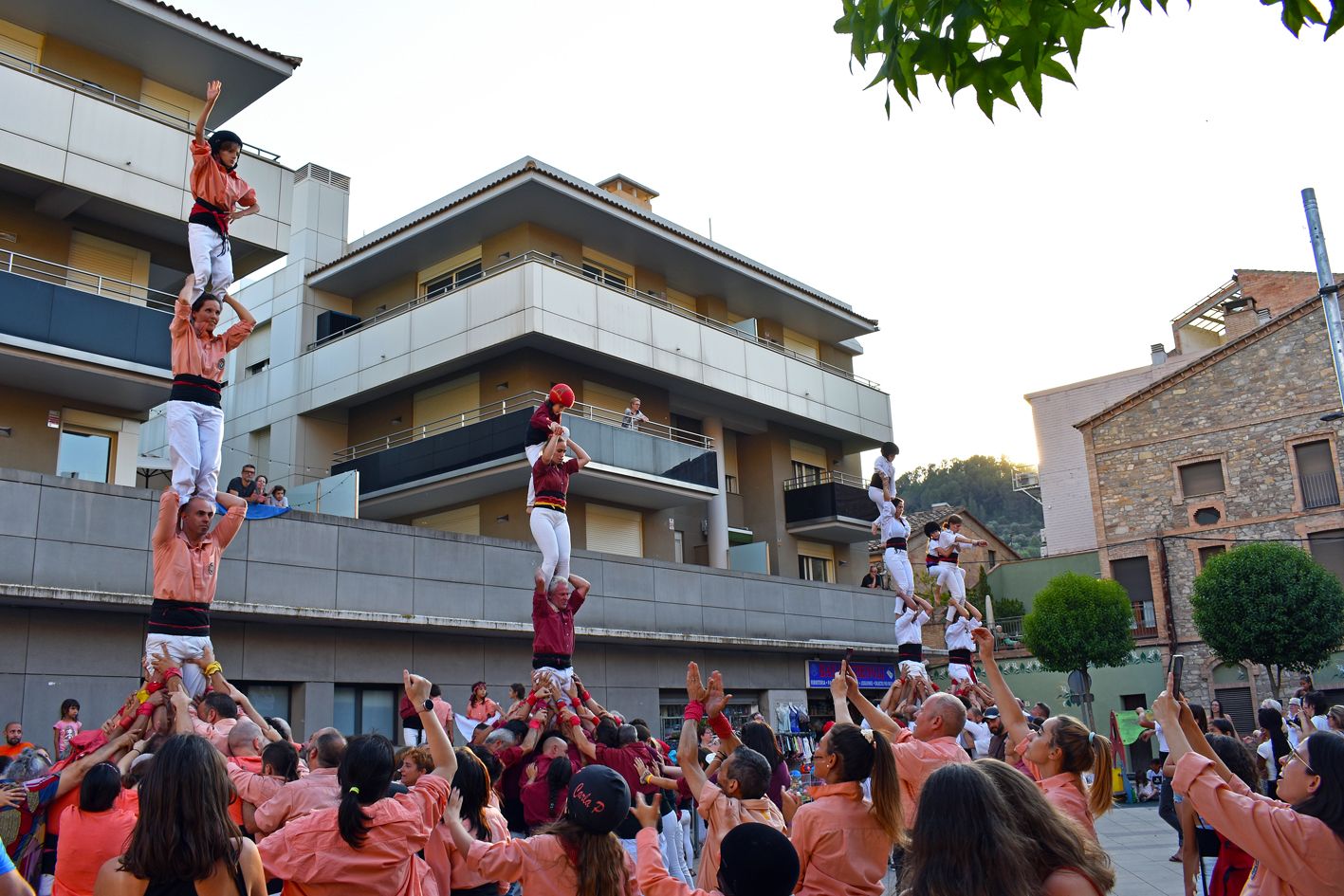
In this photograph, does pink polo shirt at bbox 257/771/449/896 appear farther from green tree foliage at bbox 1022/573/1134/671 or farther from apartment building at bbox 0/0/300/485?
green tree foliage at bbox 1022/573/1134/671

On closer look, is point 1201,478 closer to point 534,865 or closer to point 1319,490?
point 1319,490

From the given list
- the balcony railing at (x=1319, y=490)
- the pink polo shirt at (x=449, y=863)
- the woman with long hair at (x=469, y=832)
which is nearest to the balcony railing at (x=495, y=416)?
the woman with long hair at (x=469, y=832)

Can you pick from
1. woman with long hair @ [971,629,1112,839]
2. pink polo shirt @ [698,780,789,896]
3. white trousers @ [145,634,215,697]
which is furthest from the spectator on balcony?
pink polo shirt @ [698,780,789,896]

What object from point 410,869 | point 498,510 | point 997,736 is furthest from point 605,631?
point 410,869

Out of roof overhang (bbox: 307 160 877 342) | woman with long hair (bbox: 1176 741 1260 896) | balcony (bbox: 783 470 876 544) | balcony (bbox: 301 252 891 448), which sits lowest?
woman with long hair (bbox: 1176 741 1260 896)

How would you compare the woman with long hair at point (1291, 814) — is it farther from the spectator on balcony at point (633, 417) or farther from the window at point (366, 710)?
the spectator on balcony at point (633, 417)

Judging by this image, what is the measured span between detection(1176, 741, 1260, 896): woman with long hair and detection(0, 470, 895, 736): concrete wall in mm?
14416

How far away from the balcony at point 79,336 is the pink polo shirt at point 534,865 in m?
17.3

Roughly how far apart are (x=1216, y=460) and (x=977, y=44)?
41.7 m

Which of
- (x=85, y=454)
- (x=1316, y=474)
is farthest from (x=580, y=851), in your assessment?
(x=1316, y=474)

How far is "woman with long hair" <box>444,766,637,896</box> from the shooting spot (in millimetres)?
4633

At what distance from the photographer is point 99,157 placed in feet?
66.8

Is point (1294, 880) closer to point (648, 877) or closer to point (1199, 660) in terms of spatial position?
point (648, 877)

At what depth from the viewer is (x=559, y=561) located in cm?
1168
